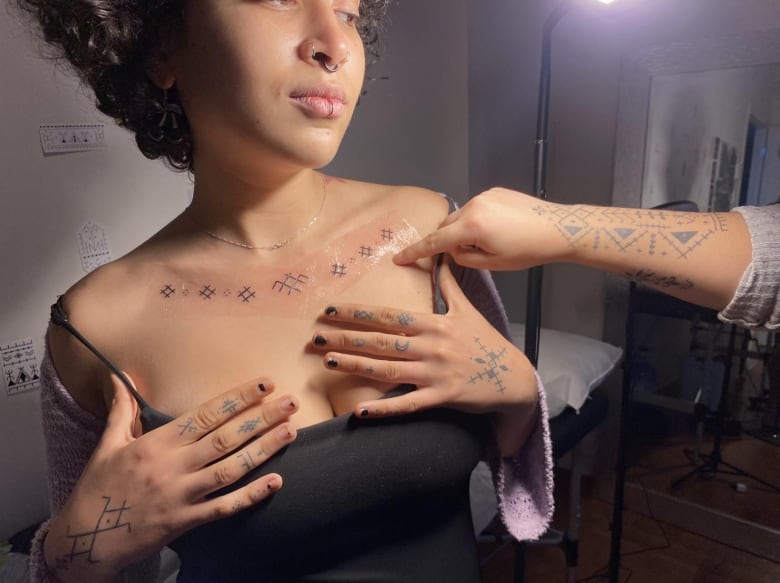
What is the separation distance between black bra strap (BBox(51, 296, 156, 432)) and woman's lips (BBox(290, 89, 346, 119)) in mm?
410

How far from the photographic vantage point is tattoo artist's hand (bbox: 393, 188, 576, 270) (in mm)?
716

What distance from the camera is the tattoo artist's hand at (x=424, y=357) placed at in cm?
65

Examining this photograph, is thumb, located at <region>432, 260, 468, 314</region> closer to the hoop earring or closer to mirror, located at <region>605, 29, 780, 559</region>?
the hoop earring

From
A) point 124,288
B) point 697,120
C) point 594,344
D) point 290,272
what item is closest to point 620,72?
point 697,120

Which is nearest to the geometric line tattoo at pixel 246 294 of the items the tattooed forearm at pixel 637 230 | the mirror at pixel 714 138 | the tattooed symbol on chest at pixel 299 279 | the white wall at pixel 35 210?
the tattooed symbol on chest at pixel 299 279

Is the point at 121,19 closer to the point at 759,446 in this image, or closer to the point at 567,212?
the point at 567,212

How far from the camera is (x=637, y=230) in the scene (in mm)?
758

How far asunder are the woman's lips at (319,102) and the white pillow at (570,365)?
1.18m

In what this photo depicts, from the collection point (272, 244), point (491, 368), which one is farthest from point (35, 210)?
point (491, 368)

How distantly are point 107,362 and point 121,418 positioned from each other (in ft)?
0.27

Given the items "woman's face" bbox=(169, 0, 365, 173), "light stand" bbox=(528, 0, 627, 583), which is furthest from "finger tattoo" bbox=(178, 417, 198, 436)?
"light stand" bbox=(528, 0, 627, 583)


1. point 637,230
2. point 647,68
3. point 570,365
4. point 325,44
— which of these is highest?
point 647,68

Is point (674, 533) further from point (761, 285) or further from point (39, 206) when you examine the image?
point (39, 206)

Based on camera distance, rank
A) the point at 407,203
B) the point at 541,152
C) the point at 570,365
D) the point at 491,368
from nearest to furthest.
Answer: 1. the point at 491,368
2. the point at 407,203
3. the point at 541,152
4. the point at 570,365
